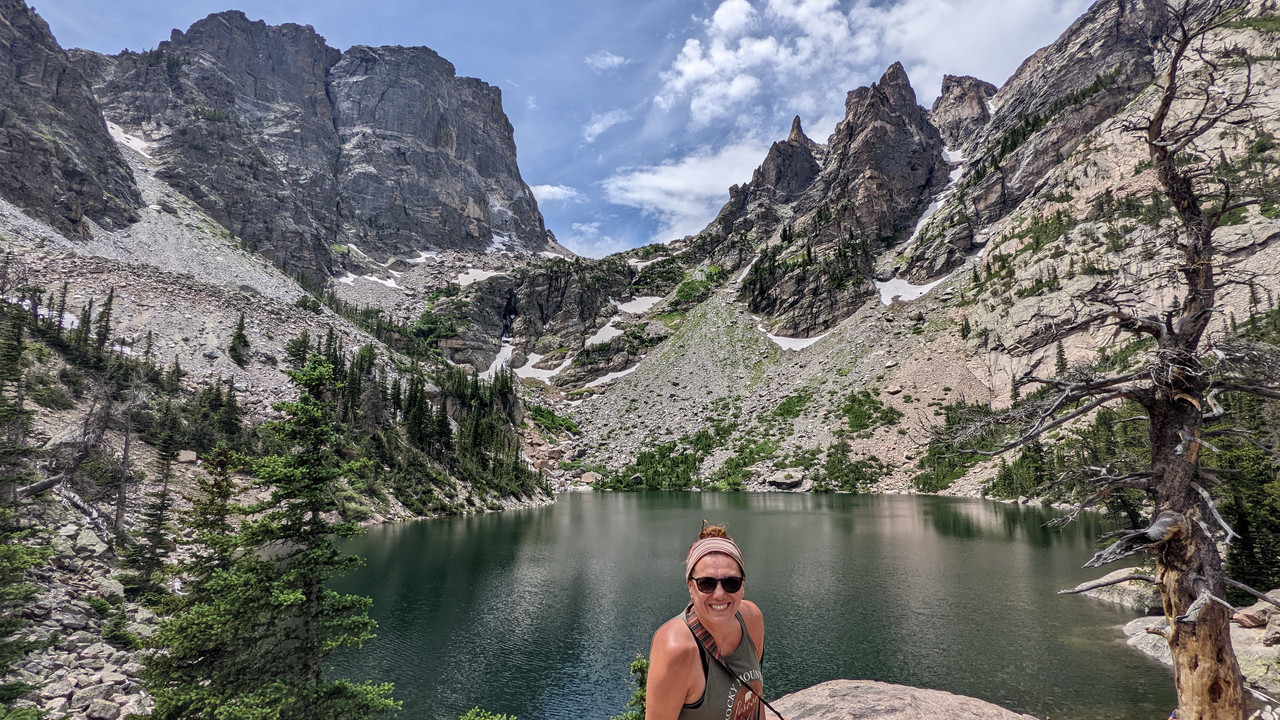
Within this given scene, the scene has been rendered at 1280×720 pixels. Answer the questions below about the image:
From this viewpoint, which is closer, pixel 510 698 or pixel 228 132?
pixel 510 698

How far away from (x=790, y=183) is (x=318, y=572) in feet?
678

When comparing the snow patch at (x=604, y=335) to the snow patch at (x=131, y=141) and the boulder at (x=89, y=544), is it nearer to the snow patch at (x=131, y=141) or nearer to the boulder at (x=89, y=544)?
the snow patch at (x=131, y=141)

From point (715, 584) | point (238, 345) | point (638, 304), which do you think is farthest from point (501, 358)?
point (715, 584)

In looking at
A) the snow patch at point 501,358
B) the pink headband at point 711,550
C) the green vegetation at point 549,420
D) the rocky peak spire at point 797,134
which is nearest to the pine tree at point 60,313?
the pink headband at point 711,550

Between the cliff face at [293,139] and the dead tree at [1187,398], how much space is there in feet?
530

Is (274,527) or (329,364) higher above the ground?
(329,364)

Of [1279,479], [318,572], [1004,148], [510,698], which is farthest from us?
[1004,148]

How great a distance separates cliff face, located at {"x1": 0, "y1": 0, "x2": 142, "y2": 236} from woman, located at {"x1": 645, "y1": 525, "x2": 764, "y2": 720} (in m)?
115

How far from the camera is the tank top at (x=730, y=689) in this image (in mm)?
2953

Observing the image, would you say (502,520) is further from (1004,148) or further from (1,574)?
(1004,148)

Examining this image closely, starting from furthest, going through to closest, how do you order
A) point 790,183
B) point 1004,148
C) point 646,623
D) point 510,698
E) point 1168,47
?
1. point 790,183
2. point 1004,148
3. point 646,623
4. point 510,698
5. point 1168,47

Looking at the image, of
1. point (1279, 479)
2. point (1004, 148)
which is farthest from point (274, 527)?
point (1004, 148)

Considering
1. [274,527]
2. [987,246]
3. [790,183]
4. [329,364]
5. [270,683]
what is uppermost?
[790,183]

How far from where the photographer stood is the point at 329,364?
9.41 m
